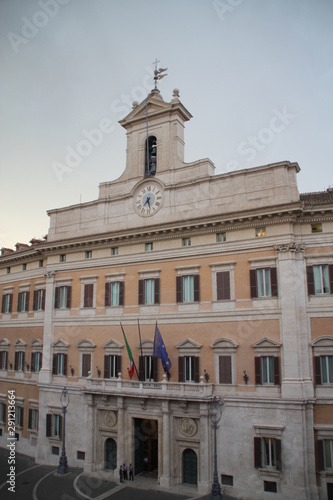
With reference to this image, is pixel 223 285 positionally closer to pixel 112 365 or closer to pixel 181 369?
pixel 181 369

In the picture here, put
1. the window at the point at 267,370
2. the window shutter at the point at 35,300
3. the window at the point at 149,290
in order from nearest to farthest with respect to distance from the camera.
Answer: the window at the point at 267,370
the window at the point at 149,290
the window shutter at the point at 35,300

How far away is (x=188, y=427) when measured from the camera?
25.2 metres

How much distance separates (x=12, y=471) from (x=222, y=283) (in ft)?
58.5

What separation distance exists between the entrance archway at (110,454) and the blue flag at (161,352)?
21.5 ft

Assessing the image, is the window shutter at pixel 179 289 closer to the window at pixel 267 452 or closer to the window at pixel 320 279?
the window at pixel 320 279

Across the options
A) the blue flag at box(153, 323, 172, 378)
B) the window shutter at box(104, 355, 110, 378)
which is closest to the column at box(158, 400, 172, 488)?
the blue flag at box(153, 323, 172, 378)

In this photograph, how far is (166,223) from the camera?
27906 mm

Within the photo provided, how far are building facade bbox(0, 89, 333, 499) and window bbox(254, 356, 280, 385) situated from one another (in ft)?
0.19

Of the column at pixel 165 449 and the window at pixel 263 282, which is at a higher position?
the window at pixel 263 282

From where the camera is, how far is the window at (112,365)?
94.8ft

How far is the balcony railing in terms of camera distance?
81.2ft

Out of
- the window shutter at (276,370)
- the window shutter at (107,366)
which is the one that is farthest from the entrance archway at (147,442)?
the window shutter at (276,370)

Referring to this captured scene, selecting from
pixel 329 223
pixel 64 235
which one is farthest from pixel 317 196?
pixel 64 235

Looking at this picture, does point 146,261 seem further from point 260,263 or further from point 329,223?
point 329,223
